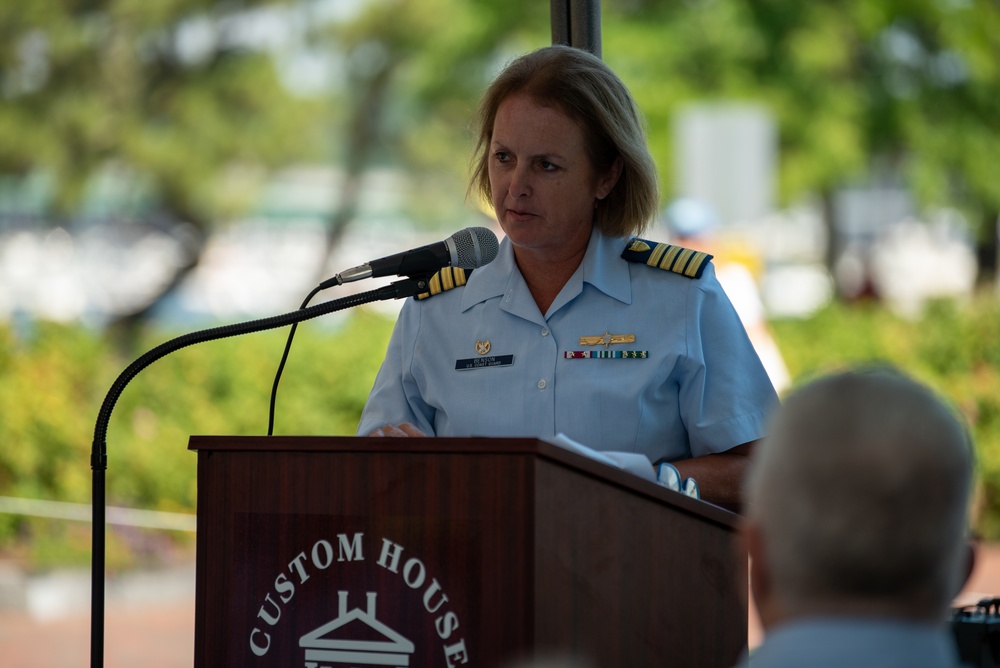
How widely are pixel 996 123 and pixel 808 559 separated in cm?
1372

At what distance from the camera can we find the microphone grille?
252cm

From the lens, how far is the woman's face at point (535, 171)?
2795 mm

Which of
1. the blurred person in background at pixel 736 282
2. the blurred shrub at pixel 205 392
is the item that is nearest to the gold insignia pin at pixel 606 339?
the blurred person in background at pixel 736 282

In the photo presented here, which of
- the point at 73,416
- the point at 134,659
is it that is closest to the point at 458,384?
the point at 134,659

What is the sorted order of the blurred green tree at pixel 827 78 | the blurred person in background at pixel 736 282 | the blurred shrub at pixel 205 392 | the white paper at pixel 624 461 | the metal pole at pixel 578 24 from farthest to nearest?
the blurred green tree at pixel 827 78 < the blurred shrub at pixel 205 392 < the blurred person in background at pixel 736 282 < the metal pole at pixel 578 24 < the white paper at pixel 624 461

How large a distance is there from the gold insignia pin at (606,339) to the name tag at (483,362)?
156mm

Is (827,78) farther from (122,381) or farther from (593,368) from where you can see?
(122,381)

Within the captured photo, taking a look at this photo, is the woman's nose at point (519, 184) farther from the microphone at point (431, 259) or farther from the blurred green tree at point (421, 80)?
the blurred green tree at point (421, 80)

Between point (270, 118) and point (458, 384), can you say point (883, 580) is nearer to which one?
point (458, 384)

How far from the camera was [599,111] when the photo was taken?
111 inches

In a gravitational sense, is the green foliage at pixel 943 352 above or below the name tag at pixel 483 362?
above

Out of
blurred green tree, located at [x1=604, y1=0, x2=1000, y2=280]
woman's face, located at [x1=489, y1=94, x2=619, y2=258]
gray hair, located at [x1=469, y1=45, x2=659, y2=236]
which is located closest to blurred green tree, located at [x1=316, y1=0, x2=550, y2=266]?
blurred green tree, located at [x1=604, y1=0, x2=1000, y2=280]

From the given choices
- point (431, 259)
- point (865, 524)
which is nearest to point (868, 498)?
point (865, 524)

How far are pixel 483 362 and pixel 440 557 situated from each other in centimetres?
84
